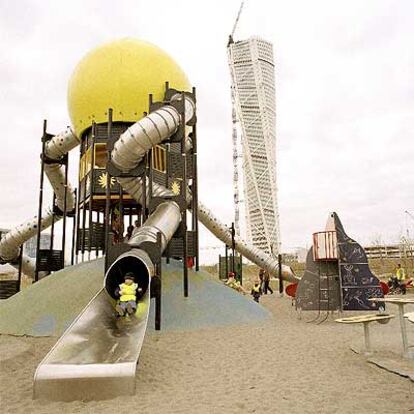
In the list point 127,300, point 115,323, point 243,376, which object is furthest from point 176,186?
point 243,376

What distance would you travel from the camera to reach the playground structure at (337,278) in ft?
48.4

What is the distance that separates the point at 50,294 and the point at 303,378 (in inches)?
371

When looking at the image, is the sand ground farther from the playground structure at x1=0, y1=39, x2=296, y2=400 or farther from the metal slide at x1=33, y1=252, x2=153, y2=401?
the playground structure at x1=0, y1=39, x2=296, y2=400

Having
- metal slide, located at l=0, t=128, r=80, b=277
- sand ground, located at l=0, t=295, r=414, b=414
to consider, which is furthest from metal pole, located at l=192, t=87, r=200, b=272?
metal slide, located at l=0, t=128, r=80, b=277

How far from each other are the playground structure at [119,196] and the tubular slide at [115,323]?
0.06 feet

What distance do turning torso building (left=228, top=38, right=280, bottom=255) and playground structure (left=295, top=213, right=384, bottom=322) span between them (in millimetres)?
67679

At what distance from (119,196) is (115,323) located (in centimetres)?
836

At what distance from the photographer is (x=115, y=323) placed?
350 inches

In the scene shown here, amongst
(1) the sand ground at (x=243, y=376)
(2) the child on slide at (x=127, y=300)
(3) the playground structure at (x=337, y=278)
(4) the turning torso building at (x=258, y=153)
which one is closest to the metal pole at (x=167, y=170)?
(1) the sand ground at (x=243, y=376)

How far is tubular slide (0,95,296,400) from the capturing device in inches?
246

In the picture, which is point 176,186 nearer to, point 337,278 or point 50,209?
point 337,278

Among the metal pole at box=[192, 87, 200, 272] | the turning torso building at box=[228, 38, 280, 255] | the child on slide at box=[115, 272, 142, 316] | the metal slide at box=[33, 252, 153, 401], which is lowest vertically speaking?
the metal slide at box=[33, 252, 153, 401]

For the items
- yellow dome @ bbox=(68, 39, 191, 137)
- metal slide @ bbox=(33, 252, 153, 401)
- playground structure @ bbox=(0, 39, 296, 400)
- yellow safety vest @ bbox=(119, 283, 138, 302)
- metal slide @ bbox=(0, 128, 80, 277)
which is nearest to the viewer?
metal slide @ bbox=(33, 252, 153, 401)

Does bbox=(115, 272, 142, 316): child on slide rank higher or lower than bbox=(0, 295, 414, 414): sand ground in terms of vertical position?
higher
